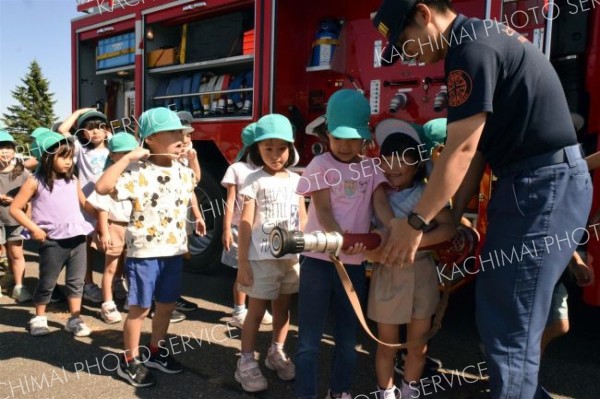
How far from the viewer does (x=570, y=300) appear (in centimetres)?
361

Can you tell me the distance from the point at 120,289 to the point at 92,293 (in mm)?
212

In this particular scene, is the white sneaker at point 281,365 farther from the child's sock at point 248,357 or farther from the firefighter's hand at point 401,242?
the firefighter's hand at point 401,242

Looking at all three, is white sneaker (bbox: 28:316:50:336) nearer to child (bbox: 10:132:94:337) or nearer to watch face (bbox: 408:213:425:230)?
child (bbox: 10:132:94:337)

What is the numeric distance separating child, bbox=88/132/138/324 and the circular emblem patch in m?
2.44

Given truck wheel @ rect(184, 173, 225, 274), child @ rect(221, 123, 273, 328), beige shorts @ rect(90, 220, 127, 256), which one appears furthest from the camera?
truck wheel @ rect(184, 173, 225, 274)

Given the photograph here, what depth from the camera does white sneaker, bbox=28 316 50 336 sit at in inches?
120

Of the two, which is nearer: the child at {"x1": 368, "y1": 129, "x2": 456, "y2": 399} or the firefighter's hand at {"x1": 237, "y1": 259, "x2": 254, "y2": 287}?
the child at {"x1": 368, "y1": 129, "x2": 456, "y2": 399}

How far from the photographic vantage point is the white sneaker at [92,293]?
12.4ft

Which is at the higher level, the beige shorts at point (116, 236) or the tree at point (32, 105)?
the tree at point (32, 105)

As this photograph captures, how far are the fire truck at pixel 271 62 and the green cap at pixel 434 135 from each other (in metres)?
0.40

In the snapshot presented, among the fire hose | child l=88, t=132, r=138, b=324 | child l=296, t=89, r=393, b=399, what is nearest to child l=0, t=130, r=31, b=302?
child l=88, t=132, r=138, b=324

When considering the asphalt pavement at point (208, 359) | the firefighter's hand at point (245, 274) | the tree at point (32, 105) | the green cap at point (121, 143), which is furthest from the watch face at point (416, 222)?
the tree at point (32, 105)

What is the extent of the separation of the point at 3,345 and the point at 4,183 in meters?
1.47

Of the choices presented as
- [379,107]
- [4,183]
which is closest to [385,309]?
[379,107]
